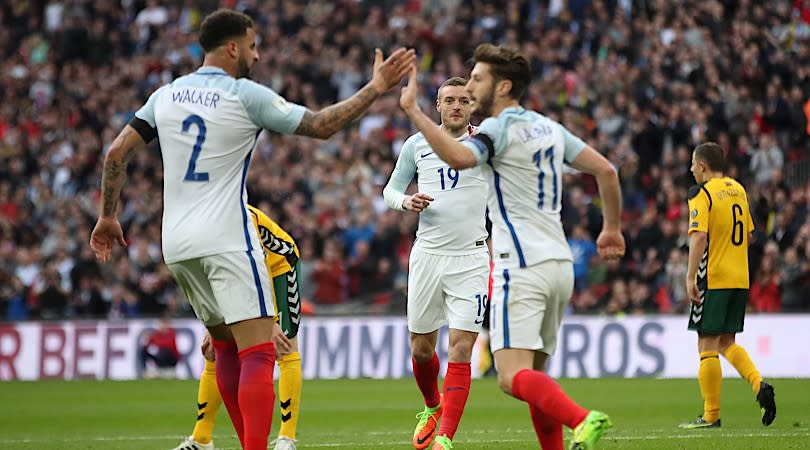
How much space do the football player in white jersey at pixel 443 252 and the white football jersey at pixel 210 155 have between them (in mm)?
2706

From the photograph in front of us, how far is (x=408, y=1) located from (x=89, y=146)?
7.71 metres

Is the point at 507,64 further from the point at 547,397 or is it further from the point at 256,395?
the point at 256,395

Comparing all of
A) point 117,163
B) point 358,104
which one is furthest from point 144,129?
point 358,104

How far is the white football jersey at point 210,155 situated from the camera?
7.56m

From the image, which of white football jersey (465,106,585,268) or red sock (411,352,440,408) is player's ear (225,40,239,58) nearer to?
white football jersey (465,106,585,268)

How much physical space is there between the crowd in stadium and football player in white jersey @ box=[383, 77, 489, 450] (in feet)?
33.3

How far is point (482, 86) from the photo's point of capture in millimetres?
7613

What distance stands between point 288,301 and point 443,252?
4.30 ft

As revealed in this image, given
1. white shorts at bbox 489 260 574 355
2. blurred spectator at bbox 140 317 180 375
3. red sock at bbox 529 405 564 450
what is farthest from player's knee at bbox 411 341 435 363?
blurred spectator at bbox 140 317 180 375

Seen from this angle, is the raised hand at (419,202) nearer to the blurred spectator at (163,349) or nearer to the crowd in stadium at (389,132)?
the crowd in stadium at (389,132)

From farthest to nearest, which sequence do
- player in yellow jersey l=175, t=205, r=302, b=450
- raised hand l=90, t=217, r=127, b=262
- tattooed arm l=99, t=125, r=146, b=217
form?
player in yellow jersey l=175, t=205, r=302, b=450
raised hand l=90, t=217, r=127, b=262
tattooed arm l=99, t=125, r=146, b=217

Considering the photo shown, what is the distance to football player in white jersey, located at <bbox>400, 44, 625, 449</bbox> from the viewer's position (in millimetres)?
7406

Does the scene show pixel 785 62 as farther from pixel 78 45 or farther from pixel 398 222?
pixel 78 45

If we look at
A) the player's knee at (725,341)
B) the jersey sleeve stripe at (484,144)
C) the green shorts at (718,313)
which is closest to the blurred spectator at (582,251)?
the player's knee at (725,341)
